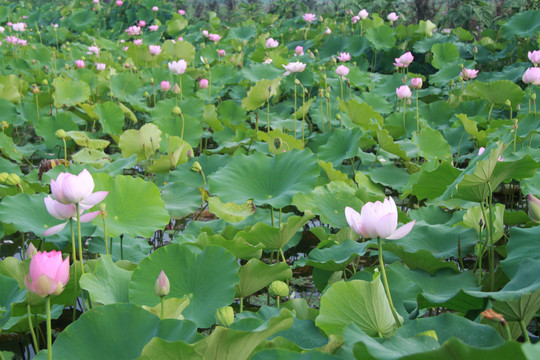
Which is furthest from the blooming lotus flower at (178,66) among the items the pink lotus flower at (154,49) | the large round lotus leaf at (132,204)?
the large round lotus leaf at (132,204)

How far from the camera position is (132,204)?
1.56m

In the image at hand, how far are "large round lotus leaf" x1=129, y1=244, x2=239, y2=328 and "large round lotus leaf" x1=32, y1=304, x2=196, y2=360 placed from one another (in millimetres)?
264

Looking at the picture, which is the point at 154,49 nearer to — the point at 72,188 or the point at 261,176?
the point at 261,176

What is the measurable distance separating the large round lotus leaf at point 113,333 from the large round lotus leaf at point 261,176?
0.65 metres

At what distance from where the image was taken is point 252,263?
127 cm

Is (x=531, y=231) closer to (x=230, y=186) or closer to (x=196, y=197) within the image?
(x=230, y=186)

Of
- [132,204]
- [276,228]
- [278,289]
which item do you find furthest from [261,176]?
[278,289]

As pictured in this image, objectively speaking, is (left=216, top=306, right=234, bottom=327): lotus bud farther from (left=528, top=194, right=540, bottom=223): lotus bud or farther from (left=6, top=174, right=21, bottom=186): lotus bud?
(left=6, top=174, right=21, bottom=186): lotus bud

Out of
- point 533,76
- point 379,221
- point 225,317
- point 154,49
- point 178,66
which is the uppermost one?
point 379,221

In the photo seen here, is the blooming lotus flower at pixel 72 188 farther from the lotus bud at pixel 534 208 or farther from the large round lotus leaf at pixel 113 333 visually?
the lotus bud at pixel 534 208

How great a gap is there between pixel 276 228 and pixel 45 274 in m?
0.66

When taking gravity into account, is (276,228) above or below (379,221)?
A: below

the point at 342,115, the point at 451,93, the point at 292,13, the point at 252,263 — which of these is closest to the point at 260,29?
the point at 292,13

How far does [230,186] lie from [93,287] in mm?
558
